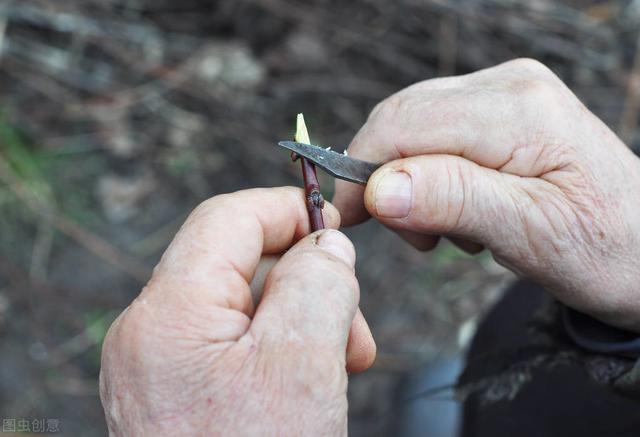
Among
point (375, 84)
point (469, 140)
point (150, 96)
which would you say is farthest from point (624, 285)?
point (150, 96)

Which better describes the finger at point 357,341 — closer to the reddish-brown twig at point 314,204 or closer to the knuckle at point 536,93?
the reddish-brown twig at point 314,204

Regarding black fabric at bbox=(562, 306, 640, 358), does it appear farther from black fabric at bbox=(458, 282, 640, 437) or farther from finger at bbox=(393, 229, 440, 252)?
finger at bbox=(393, 229, 440, 252)

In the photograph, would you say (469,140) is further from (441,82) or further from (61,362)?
(61,362)

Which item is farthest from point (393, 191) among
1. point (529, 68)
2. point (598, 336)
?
point (598, 336)

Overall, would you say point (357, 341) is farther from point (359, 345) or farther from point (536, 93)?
point (536, 93)

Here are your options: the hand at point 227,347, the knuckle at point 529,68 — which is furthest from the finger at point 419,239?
the hand at point 227,347
